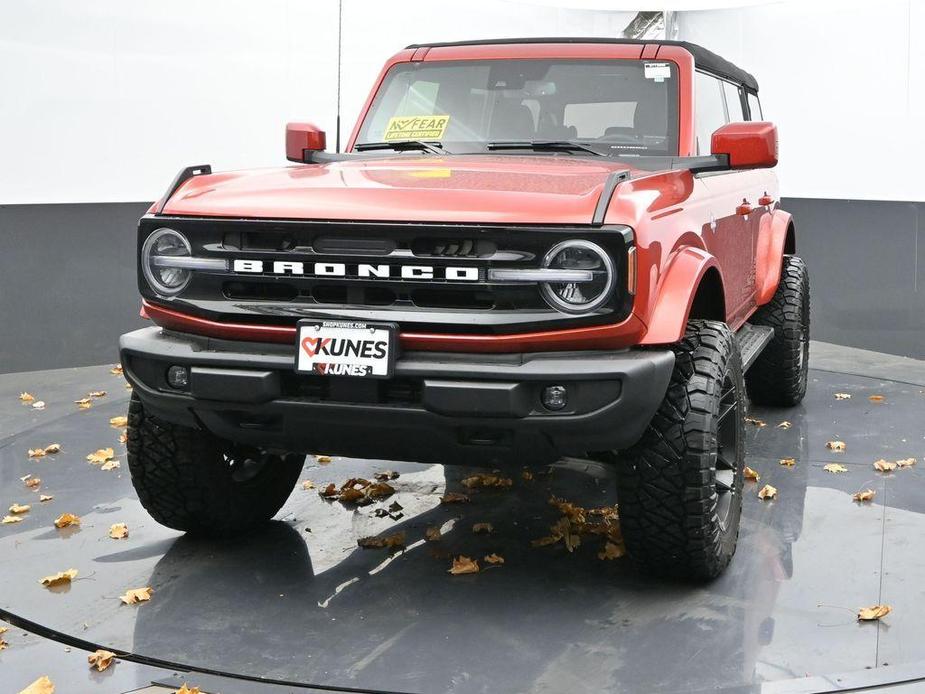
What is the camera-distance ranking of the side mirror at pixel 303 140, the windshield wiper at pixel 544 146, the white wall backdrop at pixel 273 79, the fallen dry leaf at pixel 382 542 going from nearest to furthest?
the fallen dry leaf at pixel 382 542
the windshield wiper at pixel 544 146
the side mirror at pixel 303 140
the white wall backdrop at pixel 273 79

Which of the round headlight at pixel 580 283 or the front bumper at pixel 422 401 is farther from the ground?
the round headlight at pixel 580 283

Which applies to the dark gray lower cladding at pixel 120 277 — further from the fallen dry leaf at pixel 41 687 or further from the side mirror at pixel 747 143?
the fallen dry leaf at pixel 41 687

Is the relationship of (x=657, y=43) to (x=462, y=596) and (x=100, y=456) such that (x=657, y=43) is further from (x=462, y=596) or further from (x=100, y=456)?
(x=100, y=456)

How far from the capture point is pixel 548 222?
3.07 meters

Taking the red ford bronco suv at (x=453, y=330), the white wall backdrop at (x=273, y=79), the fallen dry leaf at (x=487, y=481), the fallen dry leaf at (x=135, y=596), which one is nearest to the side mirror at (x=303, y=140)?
the red ford bronco suv at (x=453, y=330)

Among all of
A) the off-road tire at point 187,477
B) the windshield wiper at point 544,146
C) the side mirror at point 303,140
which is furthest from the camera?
the side mirror at point 303,140

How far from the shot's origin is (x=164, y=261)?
3.47m

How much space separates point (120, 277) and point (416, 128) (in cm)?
424

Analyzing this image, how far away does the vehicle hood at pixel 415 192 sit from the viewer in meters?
3.11

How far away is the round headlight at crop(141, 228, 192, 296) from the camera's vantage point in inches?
137

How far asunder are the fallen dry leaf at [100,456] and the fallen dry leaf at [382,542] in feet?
6.14

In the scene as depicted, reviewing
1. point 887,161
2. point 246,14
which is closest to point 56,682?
point 246,14

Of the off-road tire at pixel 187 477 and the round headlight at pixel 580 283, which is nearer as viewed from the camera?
the round headlight at pixel 580 283

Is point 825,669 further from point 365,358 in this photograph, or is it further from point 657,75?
point 657,75
